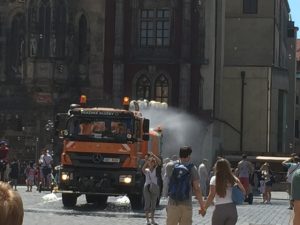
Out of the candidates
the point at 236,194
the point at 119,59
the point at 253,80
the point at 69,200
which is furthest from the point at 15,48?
the point at 236,194

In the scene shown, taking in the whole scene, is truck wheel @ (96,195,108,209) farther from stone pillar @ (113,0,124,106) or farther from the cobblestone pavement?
stone pillar @ (113,0,124,106)

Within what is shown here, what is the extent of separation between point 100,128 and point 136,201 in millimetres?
2760

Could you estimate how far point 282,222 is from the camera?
2091 centimetres

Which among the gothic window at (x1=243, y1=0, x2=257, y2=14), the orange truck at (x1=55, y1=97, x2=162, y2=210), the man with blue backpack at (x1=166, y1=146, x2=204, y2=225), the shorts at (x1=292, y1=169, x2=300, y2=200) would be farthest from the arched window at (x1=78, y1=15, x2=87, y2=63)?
the shorts at (x1=292, y1=169, x2=300, y2=200)

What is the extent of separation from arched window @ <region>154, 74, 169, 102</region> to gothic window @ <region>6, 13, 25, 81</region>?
8.81m

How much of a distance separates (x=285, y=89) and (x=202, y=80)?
1358cm

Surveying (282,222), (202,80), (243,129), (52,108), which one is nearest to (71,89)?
(52,108)

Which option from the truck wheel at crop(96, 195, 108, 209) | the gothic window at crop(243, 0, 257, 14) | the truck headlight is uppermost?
the gothic window at crop(243, 0, 257, 14)

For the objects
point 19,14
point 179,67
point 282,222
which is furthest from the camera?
point 19,14

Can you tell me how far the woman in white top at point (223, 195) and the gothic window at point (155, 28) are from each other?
39.7 meters

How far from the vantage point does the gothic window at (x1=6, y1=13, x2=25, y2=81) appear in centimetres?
5175

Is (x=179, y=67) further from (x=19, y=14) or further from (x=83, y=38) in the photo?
(x=19, y=14)


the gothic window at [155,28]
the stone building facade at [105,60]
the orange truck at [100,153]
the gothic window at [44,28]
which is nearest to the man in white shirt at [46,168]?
the orange truck at [100,153]

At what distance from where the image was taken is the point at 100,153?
23328mm
